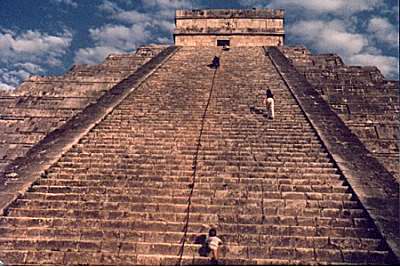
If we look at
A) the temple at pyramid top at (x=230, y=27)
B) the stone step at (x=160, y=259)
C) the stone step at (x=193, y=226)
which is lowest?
the stone step at (x=160, y=259)

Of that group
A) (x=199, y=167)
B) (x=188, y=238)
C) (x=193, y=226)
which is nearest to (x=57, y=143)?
(x=199, y=167)

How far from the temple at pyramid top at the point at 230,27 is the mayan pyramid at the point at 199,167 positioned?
577 centimetres

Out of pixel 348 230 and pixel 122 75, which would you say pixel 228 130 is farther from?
pixel 122 75

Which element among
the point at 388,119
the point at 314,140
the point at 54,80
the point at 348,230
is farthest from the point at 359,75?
the point at 54,80

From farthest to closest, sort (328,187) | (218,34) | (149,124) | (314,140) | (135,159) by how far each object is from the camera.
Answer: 1. (218,34)
2. (149,124)
3. (314,140)
4. (135,159)
5. (328,187)

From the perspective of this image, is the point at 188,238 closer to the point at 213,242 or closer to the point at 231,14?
the point at 213,242

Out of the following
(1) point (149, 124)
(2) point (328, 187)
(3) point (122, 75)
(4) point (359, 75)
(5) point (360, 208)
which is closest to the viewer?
(5) point (360, 208)

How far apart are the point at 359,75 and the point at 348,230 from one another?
7551 mm

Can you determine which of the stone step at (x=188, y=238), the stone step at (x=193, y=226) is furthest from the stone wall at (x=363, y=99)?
the stone step at (x=188, y=238)

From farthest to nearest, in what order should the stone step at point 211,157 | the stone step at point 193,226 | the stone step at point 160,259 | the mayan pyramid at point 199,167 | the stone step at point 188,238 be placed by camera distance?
the stone step at point 211,157, the stone step at point 193,226, the mayan pyramid at point 199,167, the stone step at point 188,238, the stone step at point 160,259

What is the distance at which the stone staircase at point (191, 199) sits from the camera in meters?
5.49

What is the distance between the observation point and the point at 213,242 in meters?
5.27

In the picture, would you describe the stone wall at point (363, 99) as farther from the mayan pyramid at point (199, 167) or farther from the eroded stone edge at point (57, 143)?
the eroded stone edge at point (57, 143)

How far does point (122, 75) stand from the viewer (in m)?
12.9
